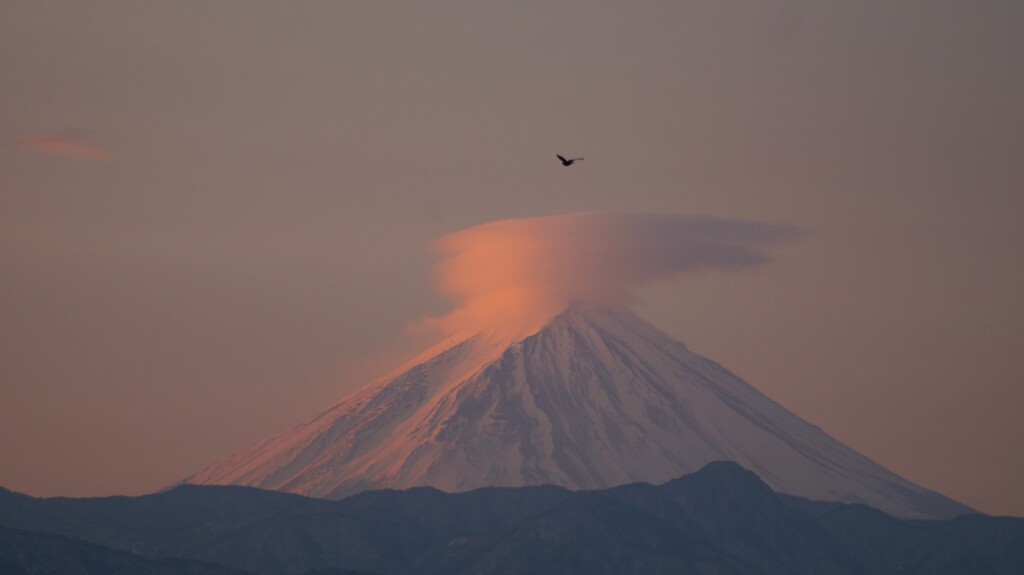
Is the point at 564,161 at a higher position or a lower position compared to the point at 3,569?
higher

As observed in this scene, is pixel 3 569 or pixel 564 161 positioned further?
pixel 3 569
